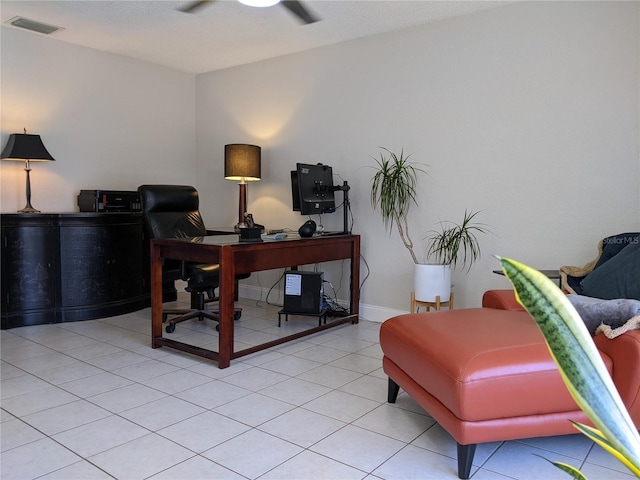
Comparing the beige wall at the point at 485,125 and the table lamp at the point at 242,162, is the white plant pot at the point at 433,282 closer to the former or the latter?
the beige wall at the point at 485,125

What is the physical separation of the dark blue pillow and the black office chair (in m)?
2.29

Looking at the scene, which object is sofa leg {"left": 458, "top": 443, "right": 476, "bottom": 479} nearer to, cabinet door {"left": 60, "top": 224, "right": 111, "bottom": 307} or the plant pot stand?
the plant pot stand

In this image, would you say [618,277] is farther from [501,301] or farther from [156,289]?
[156,289]

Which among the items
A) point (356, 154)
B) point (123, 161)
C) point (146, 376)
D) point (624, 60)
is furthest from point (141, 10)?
point (624, 60)

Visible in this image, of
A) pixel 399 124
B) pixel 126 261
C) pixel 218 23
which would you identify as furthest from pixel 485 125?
pixel 126 261

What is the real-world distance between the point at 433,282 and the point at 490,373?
1.74m

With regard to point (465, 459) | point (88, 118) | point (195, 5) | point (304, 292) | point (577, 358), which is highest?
point (195, 5)

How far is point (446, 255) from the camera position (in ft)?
12.0

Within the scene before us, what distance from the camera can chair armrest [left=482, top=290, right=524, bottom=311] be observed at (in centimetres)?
248

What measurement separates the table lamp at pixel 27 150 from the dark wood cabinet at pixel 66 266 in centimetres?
25

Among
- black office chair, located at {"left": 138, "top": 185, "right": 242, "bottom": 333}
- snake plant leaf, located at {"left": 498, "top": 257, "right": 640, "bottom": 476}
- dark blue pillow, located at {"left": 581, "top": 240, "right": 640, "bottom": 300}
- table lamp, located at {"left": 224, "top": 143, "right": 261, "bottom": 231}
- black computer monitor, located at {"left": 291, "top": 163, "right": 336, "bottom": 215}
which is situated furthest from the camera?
table lamp, located at {"left": 224, "top": 143, "right": 261, "bottom": 231}

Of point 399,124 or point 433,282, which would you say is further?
point 399,124

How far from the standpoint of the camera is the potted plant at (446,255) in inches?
133

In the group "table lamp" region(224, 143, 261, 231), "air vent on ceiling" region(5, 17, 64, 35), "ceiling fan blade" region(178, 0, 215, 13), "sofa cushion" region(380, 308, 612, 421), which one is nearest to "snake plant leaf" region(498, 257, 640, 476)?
"sofa cushion" region(380, 308, 612, 421)
